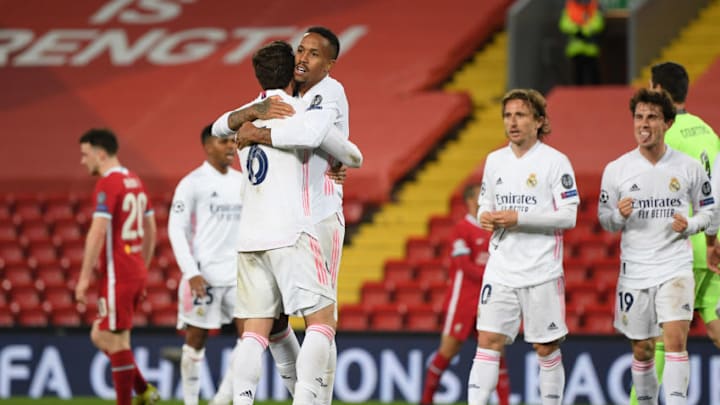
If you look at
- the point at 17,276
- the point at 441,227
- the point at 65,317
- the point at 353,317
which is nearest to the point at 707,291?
the point at 353,317

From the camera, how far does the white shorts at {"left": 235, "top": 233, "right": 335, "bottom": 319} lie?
6.45m

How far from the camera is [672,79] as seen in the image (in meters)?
8.00

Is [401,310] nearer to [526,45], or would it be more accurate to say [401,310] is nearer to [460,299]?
[460,299]

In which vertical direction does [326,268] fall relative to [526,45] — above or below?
below

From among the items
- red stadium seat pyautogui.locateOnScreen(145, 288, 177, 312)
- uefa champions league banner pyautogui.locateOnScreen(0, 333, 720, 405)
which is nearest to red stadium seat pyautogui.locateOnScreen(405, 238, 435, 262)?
uefa champions league banner pyautogui.locateOnScreen(0, 333, 720, 405)

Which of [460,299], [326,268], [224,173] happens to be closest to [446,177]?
[460,299]

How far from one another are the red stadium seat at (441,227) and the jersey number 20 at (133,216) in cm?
599

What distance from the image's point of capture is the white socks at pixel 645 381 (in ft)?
25.1

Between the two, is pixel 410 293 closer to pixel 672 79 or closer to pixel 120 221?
pixel 120 221

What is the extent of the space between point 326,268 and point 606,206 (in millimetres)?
2073

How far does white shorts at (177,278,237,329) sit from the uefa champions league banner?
250 cm

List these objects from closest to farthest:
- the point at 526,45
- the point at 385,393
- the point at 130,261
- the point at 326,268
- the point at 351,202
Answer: the point at 326,268, the point at 130,261, the point at 385,393, the point at 351,202, the point at 526,45

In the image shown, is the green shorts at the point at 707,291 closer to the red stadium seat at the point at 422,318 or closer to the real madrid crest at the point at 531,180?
the real madrid crest at the point at 531,180

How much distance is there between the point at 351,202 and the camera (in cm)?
1520
